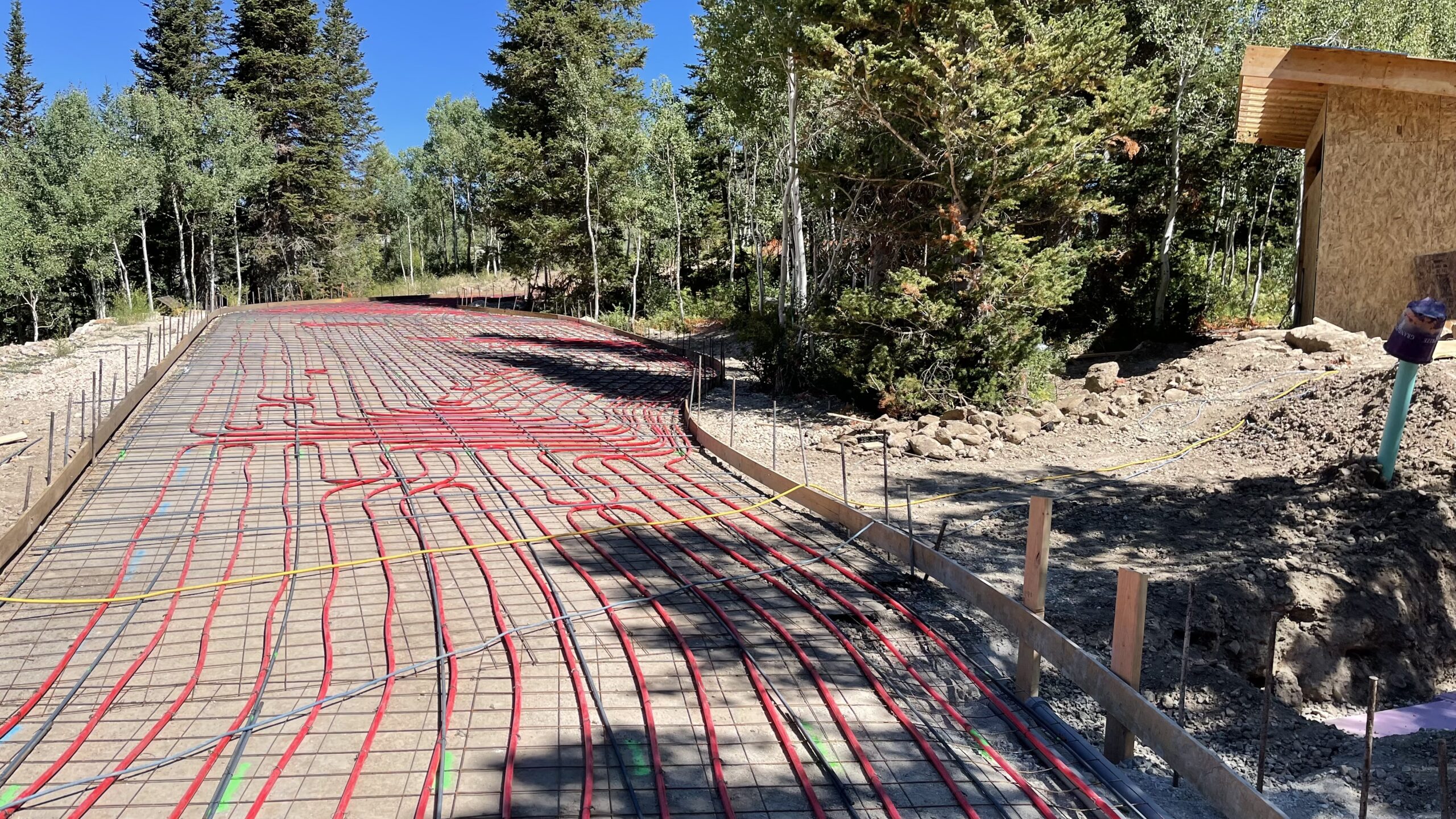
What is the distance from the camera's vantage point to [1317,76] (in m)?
12.0

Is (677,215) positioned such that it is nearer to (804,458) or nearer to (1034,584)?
(804,458)

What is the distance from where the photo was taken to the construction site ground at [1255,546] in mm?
4523

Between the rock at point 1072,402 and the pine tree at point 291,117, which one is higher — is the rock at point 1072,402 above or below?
below

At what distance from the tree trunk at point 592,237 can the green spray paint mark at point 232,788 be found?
24.3 meters

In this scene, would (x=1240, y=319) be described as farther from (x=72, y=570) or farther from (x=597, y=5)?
(x=597, y=5)

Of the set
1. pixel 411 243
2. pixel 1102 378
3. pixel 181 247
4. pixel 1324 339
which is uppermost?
pixel 411 243

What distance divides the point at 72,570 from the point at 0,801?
3.20m

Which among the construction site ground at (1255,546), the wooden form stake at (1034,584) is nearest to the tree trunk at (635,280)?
the construction site ground at (1255,546)

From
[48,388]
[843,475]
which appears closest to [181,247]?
[48,388]

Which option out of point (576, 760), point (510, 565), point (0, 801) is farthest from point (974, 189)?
point (0, 801)

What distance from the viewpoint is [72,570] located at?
20.4 feet

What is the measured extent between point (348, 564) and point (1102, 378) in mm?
9749

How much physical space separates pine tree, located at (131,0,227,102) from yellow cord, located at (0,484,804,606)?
113ft

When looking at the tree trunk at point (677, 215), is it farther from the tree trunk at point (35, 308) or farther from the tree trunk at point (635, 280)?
the tree trunk at point (35, 308)
